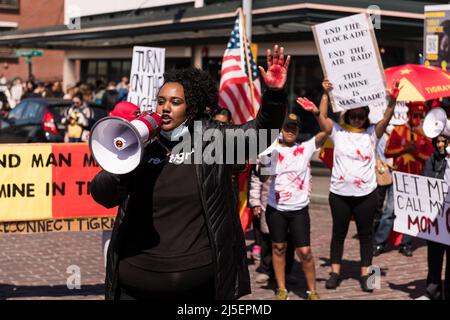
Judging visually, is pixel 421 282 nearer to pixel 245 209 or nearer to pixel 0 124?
pixel 245 209

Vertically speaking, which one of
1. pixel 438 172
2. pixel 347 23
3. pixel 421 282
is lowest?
pixel 421 282

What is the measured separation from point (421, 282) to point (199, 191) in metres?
5.48

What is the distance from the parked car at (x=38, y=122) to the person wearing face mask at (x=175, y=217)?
13363 mm

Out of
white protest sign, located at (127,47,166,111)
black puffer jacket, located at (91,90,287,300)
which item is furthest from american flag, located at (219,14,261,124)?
black puffer jacket, located at (91,90,287,300)

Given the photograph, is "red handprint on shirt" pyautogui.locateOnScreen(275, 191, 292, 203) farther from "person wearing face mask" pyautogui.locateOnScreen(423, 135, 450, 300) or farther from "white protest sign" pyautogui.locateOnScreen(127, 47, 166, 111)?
"white protest sign" pyautogui.locateOnScreen(127, 47, 166, 111)

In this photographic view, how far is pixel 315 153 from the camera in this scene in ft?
28.0

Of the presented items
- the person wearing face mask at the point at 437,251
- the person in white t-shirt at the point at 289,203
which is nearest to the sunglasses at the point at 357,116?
the person in white t-shirt at the point at 289,203

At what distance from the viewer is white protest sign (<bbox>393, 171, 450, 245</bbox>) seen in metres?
7.58

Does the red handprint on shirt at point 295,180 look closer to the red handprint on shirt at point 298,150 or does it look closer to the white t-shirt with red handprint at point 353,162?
the red handprint on shirt at point 298,150

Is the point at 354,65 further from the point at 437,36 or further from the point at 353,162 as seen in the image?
the point at 437,36

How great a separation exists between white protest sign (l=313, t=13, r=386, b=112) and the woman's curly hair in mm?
4144

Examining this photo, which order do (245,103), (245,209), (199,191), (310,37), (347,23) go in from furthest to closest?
(310,37), (245,103), (245,209), (347,23), (199,191)

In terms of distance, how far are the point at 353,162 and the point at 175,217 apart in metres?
4.79

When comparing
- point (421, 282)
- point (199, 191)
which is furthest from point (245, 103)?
point (199, 191)
